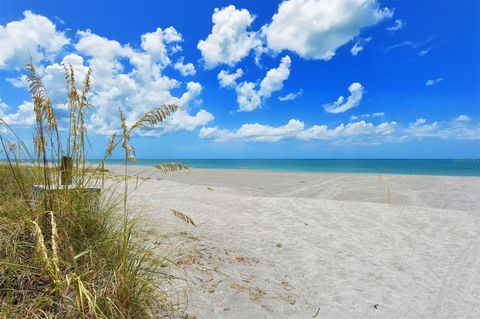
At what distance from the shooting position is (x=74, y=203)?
2926 millimetres

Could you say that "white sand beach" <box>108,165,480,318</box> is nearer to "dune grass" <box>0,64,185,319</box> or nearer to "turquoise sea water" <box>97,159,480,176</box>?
"dune grass" <box>0,64,185,319</box>

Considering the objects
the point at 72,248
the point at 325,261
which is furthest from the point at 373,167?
the point at 72,248

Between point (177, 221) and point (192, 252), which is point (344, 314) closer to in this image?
point (192, 252)

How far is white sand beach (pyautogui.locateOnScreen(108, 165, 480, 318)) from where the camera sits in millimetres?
3455

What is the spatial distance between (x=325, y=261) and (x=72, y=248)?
3827 mm

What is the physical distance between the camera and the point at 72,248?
100 inches

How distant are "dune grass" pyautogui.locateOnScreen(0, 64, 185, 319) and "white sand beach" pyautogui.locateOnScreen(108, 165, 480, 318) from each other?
0.53 metres

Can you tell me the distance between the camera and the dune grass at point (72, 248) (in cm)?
231

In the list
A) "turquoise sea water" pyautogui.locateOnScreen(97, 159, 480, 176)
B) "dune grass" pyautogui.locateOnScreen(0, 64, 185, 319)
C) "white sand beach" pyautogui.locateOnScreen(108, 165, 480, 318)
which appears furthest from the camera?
"turquoise sea water" pyautogui.locateOnScreen(97, 159, 480, 176)

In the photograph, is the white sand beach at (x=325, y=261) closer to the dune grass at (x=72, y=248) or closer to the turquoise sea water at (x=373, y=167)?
the dune grass at (x=72, y=248)

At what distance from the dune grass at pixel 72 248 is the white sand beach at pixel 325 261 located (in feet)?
1.73

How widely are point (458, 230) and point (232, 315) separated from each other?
275 inches

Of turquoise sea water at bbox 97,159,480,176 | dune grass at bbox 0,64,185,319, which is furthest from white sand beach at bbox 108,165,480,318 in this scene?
turquoise sea water at bbox 97,159,480,176

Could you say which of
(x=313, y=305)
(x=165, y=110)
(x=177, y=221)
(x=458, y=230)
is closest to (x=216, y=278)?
(x=313, y=305)
